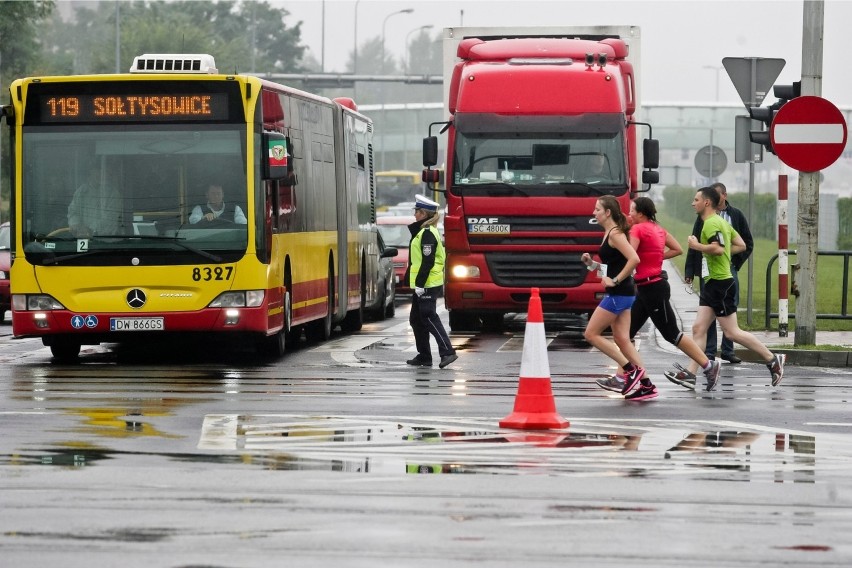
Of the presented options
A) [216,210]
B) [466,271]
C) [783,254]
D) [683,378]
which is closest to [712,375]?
[683,378]

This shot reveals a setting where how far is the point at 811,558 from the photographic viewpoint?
7297mm

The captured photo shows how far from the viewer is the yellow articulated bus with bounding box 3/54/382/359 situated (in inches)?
695

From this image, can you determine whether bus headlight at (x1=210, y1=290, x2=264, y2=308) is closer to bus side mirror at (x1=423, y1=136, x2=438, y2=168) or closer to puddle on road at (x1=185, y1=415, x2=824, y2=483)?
puddle on road at (x1=185, y1=415, x2=824, y2=483)

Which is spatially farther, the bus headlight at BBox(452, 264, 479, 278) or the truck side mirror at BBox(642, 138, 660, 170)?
the bus headlight at BBox(452, 264, 479, 278)

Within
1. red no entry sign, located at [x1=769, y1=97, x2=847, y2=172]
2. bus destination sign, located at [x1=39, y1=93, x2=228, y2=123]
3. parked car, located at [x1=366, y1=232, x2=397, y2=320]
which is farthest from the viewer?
parked car, located at [x1=366, y1=232, x2=397, y2=320]

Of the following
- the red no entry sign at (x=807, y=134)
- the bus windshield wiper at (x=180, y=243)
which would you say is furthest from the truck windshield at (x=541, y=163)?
the bus windshield wiper at (x=180, y=243)

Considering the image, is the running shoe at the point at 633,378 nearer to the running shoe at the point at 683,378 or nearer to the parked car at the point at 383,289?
the running shoe at the point at 683,378

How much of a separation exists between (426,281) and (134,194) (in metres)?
3.00

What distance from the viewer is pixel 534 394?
1230cm

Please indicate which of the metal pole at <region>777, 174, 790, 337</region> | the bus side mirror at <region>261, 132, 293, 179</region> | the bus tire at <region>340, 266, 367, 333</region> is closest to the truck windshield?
the metal pole at <region>777, 174, 790, 337</region>

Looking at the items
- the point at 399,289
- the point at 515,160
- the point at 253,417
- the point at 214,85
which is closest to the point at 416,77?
the point at 399,289

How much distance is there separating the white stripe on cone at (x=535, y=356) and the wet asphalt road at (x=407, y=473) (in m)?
0.44

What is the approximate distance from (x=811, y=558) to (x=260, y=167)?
36.8ft

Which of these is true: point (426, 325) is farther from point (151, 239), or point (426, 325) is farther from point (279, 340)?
point (151, 239)
